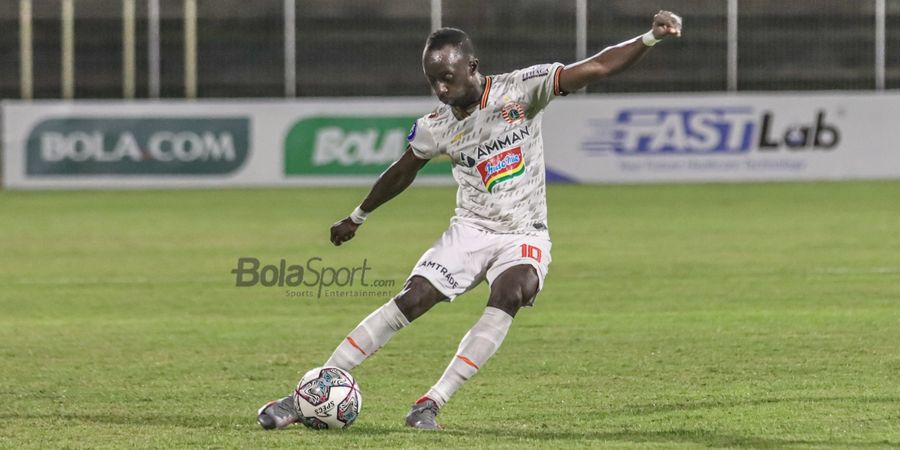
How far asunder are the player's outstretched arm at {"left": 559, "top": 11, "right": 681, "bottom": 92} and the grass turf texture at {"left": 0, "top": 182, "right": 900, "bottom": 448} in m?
1.51

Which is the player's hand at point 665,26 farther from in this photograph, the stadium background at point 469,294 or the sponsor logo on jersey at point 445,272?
the stadium background at point 469,294

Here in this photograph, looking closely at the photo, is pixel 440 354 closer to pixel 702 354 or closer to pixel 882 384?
pixel 702 354

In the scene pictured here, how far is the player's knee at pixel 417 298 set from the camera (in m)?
6.45

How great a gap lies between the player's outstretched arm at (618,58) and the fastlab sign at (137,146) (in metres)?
19.8

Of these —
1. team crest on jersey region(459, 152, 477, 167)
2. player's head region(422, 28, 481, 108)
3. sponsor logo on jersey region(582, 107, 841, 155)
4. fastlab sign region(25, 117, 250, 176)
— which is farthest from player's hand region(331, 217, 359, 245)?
fastlab sign region(25, 117, 250, 176)

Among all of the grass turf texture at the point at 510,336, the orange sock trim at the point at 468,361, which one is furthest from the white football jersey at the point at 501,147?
the grass turf texture at the point at 510,336

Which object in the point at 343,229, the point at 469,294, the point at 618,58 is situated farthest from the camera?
the point at 469,294

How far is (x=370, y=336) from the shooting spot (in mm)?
6492

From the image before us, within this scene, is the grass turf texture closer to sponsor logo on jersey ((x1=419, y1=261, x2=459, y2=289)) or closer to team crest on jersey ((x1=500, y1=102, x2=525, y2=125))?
sponsor logo on jersey ((x1=419, y1=261, x2=459, y2=289))

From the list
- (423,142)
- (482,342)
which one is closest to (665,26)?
(423,142)

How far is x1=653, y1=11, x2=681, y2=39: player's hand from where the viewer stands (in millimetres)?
6000

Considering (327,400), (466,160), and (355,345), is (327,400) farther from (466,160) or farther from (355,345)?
(466,160)

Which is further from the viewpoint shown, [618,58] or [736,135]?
[736,135]

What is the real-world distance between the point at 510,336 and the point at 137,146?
666 inches
